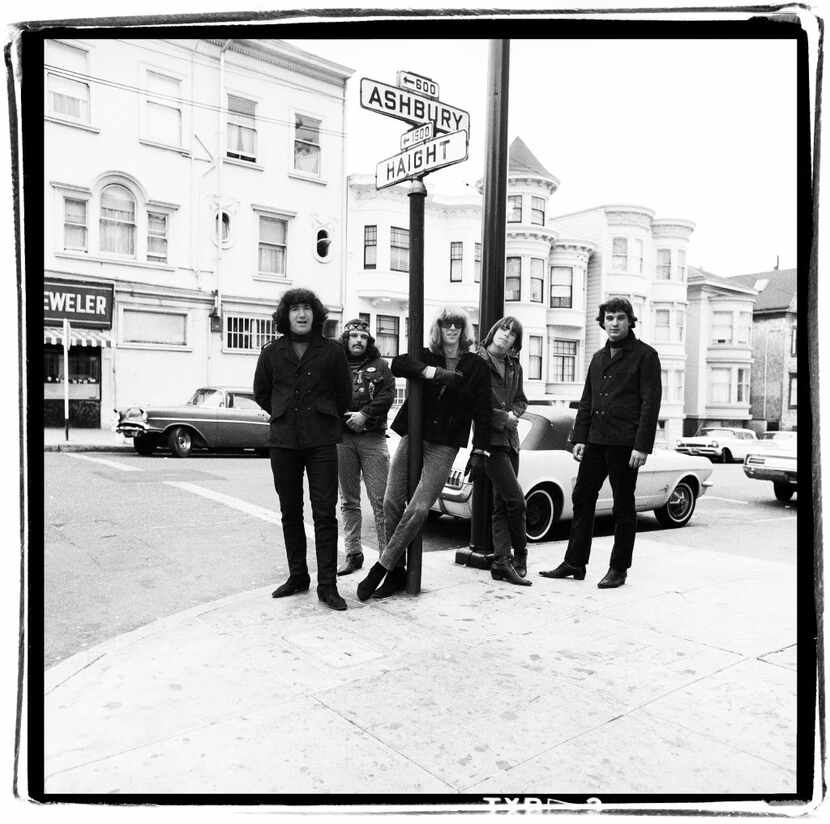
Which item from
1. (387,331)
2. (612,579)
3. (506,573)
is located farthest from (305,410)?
(387,331)

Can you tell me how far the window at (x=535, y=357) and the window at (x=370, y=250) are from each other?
7.47 metres

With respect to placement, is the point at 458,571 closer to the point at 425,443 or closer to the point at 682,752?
the point at 425,443

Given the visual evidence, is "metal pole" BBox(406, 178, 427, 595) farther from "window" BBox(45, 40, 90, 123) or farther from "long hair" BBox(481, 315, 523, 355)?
"window" BBox(45, 40, 90, 123)

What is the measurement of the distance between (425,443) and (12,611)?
2697 mm

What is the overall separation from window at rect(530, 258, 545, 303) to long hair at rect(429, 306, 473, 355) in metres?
24.2

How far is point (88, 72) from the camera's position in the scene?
7.41ft

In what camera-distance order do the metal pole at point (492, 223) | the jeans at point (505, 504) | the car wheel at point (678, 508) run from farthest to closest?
the car wheel at point (678, 508), the metal pole at point (492, 223), the jeans at point (505, 504)

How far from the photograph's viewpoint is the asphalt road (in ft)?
14.4

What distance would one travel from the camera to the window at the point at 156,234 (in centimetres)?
412

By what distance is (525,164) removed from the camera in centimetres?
2777

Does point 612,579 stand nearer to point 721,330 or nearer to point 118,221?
point 118,221

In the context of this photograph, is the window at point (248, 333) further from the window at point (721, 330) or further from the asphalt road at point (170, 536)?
the window at point (721, 330)

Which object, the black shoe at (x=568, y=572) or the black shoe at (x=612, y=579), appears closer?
the black shoe at (x=612, y=579)

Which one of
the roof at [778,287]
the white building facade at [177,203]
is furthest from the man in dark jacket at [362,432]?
the roof at [778,287]
